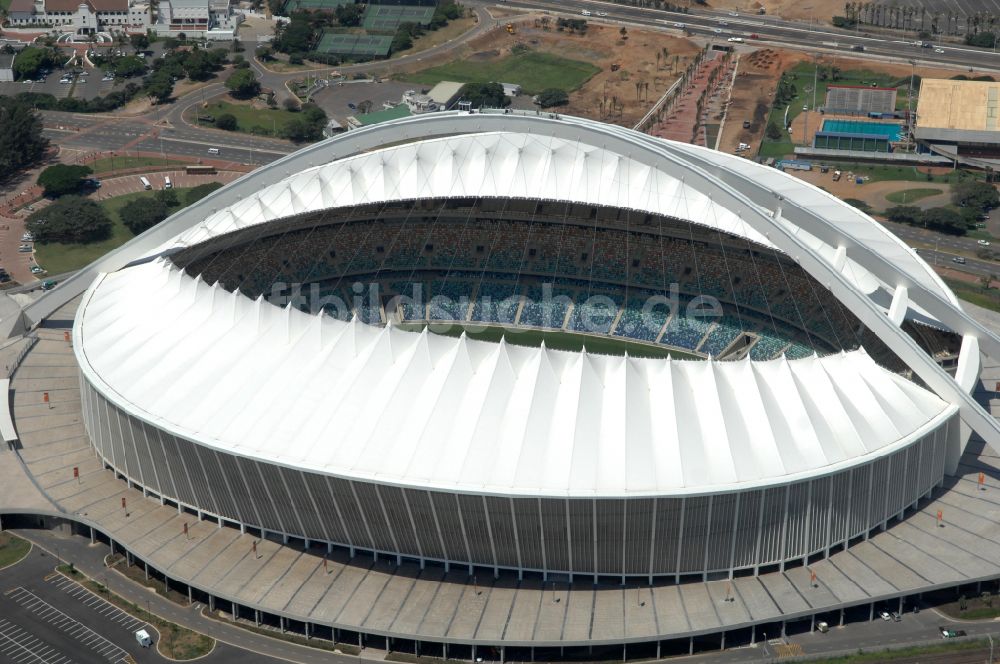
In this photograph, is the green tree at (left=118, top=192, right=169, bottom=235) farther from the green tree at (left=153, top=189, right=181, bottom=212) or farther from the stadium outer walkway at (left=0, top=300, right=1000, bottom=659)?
the stadium outer walkway at (left=0, top=300, right=1000, bottom=659)

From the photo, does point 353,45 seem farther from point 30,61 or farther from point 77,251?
point 77,251

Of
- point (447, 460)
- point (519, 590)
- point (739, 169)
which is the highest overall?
point (739, 169)

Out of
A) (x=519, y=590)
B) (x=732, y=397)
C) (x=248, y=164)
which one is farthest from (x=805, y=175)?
(x=519, y=590)

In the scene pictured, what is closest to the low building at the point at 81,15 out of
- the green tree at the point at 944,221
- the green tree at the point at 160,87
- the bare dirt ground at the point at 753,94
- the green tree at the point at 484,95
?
the green tree at the point at 160,87

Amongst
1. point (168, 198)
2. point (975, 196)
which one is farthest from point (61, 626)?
point (975, 196)

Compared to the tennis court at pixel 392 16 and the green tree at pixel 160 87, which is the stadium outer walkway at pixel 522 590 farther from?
the tennis court at pixel 392 16

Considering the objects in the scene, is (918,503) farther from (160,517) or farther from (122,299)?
(122,299)

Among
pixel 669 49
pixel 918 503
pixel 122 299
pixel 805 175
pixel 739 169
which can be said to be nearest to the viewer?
pixel 918 503
